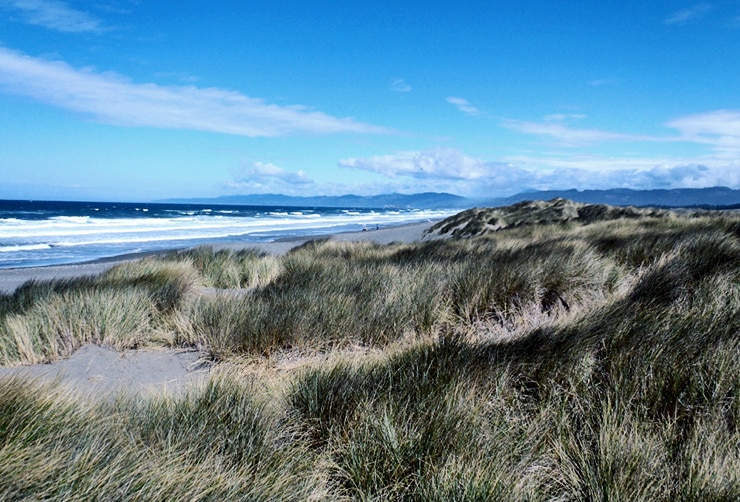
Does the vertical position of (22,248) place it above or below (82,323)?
below

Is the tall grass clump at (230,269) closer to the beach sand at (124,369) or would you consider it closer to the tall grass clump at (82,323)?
the tall grass clump at (82,323)

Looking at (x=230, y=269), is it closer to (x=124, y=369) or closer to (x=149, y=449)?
(x=124, y=369)

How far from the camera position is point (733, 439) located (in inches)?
91.3

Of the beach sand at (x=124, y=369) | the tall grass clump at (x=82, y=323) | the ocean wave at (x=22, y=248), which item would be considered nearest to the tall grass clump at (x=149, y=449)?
the beach sand at (x=124, y=369)

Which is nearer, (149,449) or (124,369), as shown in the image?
(149,449)

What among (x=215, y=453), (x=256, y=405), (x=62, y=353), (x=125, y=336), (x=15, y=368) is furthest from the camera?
(x=125, y=336)

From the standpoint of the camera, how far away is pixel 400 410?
8.29ft

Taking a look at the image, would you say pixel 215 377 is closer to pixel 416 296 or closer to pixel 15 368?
pixel 15 368

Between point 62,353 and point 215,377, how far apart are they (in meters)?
2.17

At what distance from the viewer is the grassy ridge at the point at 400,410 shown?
2.02 m

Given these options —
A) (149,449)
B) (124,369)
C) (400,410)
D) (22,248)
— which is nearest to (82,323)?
(124,369)

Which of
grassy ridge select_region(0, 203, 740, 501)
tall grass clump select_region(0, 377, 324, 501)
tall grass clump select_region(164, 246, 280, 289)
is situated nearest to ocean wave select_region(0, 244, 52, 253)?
tall grass clump select_region(164, 246, 280, 289)

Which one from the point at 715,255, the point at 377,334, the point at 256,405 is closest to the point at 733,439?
the point at 256,405

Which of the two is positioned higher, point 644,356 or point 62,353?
point 644,356
